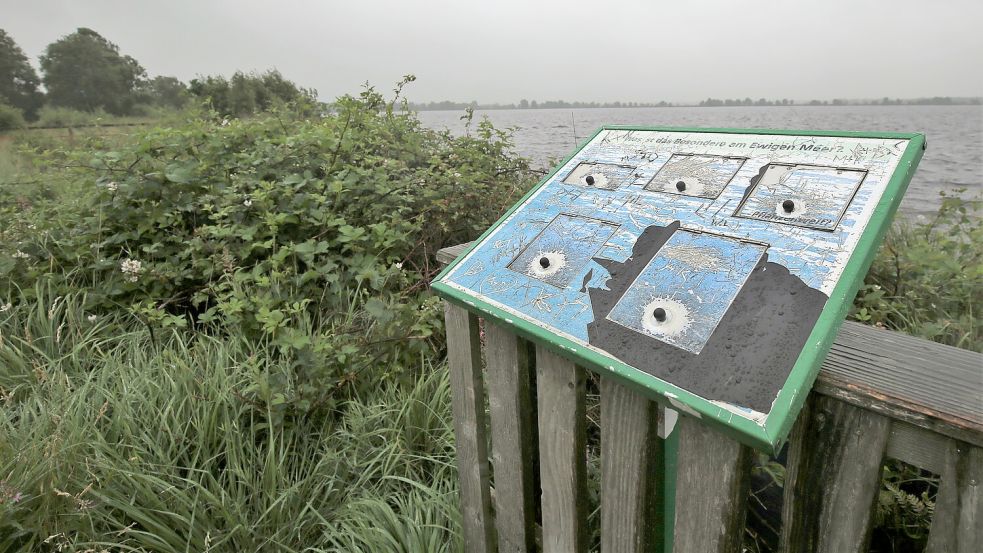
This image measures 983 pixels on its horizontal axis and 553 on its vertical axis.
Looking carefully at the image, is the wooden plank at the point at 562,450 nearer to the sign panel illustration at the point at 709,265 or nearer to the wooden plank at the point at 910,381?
the sign panel illustration at the point at 709,265

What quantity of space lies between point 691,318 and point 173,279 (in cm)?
316

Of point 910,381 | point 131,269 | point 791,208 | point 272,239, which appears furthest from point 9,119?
point 910,381

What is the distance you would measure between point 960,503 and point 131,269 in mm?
3408

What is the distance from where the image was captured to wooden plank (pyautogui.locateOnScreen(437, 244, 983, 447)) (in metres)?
0.71

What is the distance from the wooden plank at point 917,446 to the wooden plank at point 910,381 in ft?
0.12

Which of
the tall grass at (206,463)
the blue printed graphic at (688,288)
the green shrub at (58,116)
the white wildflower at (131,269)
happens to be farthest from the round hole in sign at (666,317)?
the green shrub at (58,116)

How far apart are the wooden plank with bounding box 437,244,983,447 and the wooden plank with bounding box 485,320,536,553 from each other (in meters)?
0.63

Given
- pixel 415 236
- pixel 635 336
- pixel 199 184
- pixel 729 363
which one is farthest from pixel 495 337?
pixel 199 184

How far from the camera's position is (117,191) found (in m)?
3.29

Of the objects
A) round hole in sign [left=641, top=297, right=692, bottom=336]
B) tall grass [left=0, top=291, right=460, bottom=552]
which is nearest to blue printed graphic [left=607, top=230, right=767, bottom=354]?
round hole in sign [left=641, top=297, right=692, bottom=336]

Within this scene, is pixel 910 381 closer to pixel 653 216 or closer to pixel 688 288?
pixel 688 288

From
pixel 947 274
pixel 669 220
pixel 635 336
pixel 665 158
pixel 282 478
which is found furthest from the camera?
pixel 947 274

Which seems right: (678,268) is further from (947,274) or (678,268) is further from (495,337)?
(947,274)

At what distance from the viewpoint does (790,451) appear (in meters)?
0.89
